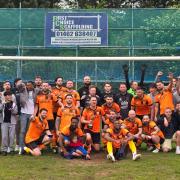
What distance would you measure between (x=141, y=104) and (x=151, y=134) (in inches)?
29.5

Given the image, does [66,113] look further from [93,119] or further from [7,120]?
[7,120]

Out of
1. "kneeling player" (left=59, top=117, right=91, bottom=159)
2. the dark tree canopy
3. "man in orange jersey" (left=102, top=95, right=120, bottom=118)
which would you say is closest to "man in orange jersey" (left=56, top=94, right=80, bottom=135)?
"kneeling player" (left=59, top=117, right=91, bottom=159)

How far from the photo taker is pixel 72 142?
411 inches

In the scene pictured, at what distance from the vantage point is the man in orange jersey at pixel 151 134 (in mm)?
10930

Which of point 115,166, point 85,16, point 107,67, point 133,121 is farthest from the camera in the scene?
point 85,16

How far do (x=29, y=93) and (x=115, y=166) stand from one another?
8.73 feet

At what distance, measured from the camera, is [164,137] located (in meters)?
11.2

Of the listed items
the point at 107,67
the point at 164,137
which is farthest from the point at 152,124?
the point at 107,67

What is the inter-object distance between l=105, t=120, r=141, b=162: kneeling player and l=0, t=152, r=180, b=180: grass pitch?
0.22 meters

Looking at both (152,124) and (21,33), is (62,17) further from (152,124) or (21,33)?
(152,124)

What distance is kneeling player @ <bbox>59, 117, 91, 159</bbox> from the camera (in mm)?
10375

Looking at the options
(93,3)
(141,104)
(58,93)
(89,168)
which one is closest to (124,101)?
(141,104)

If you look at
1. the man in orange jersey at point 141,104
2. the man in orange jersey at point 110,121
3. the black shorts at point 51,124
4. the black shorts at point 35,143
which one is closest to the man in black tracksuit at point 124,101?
the man in orange jersey at point 141,104

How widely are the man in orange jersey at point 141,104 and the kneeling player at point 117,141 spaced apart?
40.1 inches
